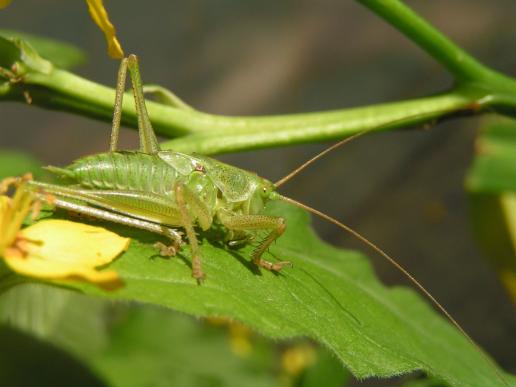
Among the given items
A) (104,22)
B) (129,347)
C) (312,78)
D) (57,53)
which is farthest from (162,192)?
(312,78)

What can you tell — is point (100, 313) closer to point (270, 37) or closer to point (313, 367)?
point (313, 367)

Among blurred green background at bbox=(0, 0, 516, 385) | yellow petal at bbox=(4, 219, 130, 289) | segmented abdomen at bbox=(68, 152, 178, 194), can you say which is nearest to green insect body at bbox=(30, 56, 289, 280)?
segmented abdomen at bbox=(68, 152, 178, 194)

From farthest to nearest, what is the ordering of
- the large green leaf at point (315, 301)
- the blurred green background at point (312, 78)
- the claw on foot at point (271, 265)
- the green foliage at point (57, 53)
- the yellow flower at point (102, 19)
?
the blurred green background at point (312, 78) → the green foliage at point (57, 53) → the claw on foot at point (271, 265) → the yellow flower at point (102, 19) → the large green leaf at point (315, 301)

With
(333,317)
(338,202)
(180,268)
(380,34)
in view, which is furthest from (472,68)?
(380,34)

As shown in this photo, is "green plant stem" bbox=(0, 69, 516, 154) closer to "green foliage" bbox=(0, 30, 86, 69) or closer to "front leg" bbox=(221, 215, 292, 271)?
"front leg" bbox=(221, 215, 292, 271)

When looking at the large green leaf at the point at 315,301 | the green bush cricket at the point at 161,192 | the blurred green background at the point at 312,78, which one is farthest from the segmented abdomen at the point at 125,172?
the blurred green background at the point at 312,78

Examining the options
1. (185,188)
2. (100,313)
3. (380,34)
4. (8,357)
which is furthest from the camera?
(380,34)

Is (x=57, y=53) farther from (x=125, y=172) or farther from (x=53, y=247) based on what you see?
(x=53, y=247)

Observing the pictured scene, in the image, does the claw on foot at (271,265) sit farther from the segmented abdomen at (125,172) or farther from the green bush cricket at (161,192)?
the segmented abdomen at (125,172)
